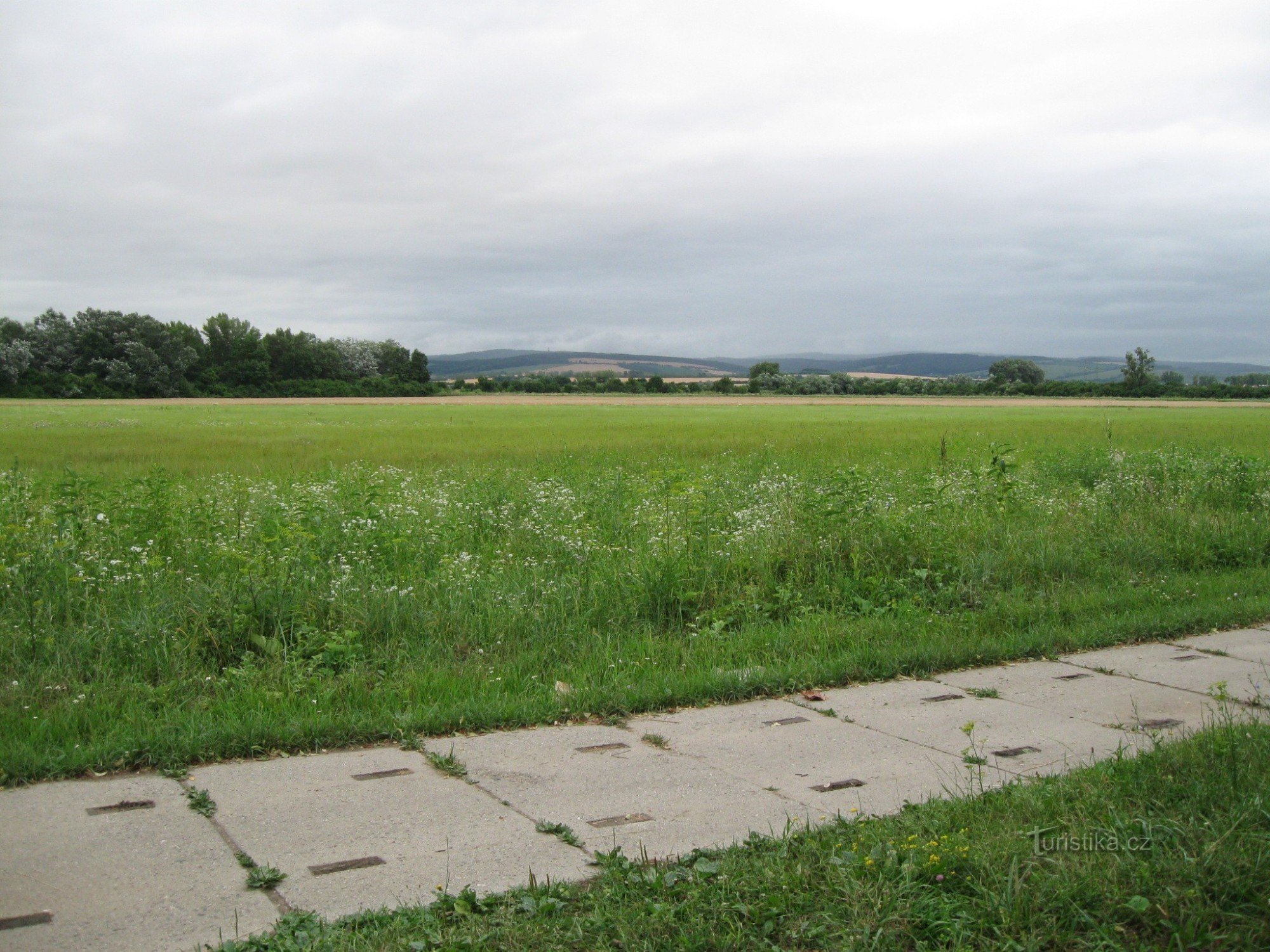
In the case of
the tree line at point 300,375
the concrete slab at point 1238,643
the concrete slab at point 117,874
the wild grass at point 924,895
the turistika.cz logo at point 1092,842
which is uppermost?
the tree line at point 300,375

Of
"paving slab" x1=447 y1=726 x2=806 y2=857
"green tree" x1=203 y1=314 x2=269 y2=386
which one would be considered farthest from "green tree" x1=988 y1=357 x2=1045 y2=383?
"paving slab" x1=447 y1=726 x2=806 y2=857

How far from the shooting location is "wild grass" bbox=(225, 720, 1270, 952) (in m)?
3.23

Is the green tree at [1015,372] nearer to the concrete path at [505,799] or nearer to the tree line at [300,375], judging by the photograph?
the tree line at [300,375]

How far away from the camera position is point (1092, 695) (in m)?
6.26

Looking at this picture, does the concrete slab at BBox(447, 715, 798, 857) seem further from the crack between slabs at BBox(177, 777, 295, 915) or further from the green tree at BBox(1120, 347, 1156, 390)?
the green tree at BBox(1120, 347, 1156, 390)

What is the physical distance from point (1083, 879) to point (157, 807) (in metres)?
3.79

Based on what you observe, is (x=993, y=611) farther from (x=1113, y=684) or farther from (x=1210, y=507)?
(x=1210, y=507)

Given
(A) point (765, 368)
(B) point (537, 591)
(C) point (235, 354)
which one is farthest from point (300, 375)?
(B) point (537, 591)

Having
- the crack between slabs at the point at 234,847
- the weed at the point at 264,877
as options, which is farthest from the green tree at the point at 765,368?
the weed at the point at 264,877

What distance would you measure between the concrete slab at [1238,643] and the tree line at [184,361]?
102m

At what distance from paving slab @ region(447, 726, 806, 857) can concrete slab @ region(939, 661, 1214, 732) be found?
2.43 meters

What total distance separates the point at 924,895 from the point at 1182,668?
4.55 metres

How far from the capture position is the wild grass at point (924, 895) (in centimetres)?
323

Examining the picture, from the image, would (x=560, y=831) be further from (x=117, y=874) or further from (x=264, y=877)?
→ (x=117, y=874)
